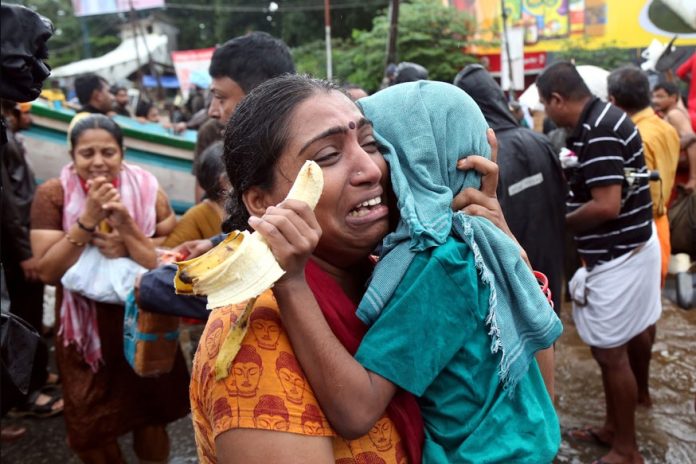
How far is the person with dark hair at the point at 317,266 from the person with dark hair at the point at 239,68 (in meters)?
1.45

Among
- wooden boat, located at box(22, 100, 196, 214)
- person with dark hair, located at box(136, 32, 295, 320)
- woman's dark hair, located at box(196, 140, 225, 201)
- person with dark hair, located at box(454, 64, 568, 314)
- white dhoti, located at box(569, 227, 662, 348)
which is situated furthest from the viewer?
wooden boat, located at box(22, 100, 196, 214)

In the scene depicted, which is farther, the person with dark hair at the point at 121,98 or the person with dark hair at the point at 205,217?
the person with dark hair at the point at 121,98

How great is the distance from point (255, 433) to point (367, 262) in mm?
558

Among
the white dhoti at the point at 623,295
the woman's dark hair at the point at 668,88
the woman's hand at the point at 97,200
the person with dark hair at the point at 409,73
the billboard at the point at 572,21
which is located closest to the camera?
the woman's hand at the point at 97,200

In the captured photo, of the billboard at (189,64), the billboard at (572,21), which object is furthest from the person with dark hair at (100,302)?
the billboard at (572,21)

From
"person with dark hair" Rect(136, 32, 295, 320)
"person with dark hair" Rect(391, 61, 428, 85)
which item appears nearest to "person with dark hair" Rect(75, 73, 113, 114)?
"person with dark hair" Rect(391, 61, 428, 85)

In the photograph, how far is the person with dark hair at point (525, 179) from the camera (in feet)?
10.6

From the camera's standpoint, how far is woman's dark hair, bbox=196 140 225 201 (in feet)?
10.3

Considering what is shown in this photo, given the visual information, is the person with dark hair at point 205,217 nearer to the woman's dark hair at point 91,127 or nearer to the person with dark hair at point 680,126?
the woman's dark hair at point 91,127

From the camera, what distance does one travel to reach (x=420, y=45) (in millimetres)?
18000

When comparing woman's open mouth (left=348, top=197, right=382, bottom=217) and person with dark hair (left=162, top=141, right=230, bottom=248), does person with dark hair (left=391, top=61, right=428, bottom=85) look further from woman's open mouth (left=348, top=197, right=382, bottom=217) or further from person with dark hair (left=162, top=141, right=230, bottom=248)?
woman's open mouth (left=348, top=197, right=382, bottom=217)

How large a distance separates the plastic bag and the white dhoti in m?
2.55

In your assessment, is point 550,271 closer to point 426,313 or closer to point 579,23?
point 426,313

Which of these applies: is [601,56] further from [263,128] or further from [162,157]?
[263,128]
